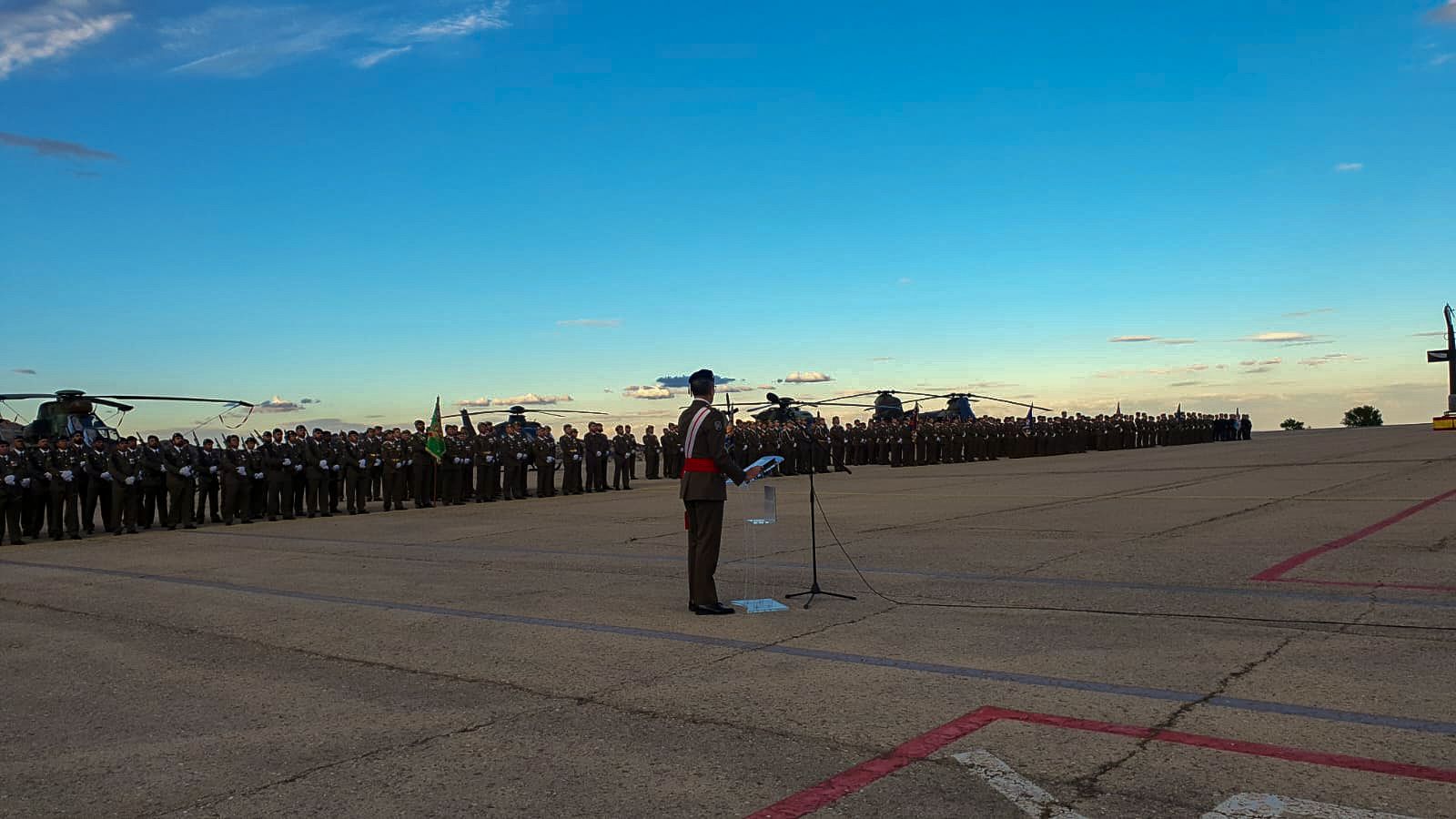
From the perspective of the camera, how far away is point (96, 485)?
17.7 metres

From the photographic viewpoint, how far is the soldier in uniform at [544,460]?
2458cm

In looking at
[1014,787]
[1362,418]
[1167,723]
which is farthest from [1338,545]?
[1362,418]

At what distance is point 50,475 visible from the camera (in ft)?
55.7

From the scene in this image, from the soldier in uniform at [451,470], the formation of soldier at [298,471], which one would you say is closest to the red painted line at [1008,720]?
the formation of soldier at [298,471]

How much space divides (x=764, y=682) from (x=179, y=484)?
15.8 m

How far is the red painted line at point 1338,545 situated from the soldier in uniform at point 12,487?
17.0m

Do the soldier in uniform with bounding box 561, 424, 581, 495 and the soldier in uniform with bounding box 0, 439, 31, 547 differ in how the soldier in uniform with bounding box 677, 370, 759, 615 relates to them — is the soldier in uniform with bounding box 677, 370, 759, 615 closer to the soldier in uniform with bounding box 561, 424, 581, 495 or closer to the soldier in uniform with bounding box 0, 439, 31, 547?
the soldier in uniform with bounding box 0, 439, 31, 547

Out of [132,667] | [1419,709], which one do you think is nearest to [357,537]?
Answer: [132,667]

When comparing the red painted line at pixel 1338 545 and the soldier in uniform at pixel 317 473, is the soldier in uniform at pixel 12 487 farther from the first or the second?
the red painted line at pixel 1338 545

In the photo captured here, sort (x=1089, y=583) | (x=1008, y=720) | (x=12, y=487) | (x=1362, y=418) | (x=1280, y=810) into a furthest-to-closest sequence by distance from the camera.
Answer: (x=1362, y=418) → (x=12, y=487) → (x=1089, y=583) → (x=1008, y=720) → (x=1280, y=810)

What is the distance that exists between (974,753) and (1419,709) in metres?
2.23

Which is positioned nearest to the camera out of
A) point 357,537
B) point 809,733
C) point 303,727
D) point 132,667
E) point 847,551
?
point 809,733

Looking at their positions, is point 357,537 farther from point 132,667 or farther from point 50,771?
point 50,771

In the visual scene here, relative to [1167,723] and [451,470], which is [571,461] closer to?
[451,470]
